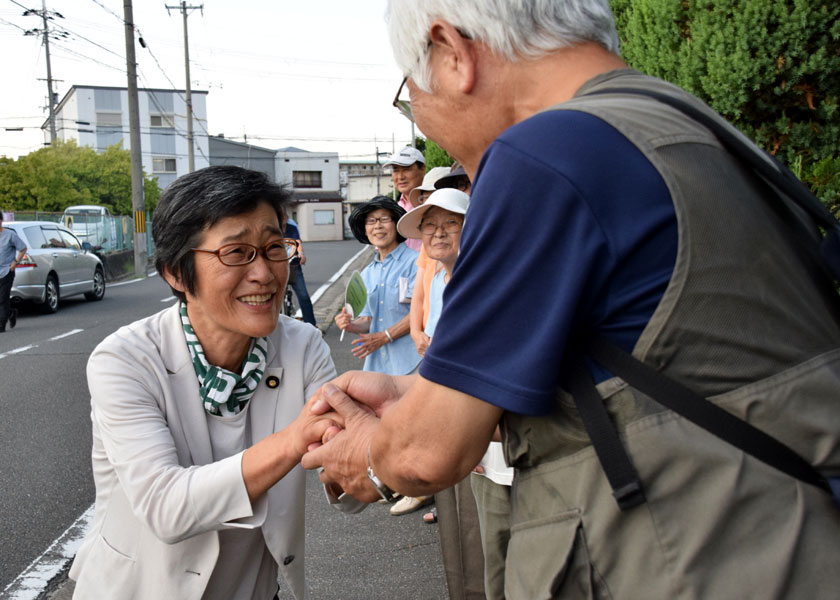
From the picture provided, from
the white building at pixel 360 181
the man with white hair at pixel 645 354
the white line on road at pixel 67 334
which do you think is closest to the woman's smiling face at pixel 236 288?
the man with white hair at pixel 645 354

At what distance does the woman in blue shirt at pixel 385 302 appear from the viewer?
17.8 ft

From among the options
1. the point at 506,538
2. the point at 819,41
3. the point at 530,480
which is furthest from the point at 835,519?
the point at 819,41

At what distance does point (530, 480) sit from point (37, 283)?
15280mm

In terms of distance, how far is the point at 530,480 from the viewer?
1.35m

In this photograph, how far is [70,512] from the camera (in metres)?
4.80

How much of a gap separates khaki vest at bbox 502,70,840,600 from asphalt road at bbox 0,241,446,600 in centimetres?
283

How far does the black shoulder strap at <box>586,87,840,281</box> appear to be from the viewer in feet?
4.16

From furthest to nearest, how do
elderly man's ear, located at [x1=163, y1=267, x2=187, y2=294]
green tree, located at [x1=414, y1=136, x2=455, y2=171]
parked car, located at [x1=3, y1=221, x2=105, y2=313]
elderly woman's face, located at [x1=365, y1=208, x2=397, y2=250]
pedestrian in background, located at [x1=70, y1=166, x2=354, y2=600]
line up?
green tree, located at [x1=414, y1=136, x2=455, y2=171]
parked car, located at [x1=3, y1=221, x2=105, y2=313]
elderly woman's face, located at [x1=365, y1=208, x2=397, y2=250]
elderly man's ear, located at [x1=163, y1=267, x2=187, y2=294]
pedestrian in background, located at [x1=70, y1=166, x2=354, y2=600]

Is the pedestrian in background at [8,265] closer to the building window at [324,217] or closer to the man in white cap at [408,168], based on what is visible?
the man in white cap at [408,168]

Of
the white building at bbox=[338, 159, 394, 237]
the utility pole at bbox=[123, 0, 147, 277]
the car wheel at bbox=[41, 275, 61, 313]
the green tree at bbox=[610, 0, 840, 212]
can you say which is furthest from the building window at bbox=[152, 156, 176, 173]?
the green tree at bbox=[610, 0, 840, 212]

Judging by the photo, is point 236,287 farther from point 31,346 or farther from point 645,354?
point 31,346

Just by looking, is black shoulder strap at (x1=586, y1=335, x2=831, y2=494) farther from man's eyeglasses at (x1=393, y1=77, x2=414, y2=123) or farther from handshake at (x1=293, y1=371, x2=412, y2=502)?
man's eyeglasses at (x1=393, y1=77, x2=414, y2=123)

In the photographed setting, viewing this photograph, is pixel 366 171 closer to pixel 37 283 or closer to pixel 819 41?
pixel 37 283

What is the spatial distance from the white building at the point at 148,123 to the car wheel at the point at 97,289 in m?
62.6
